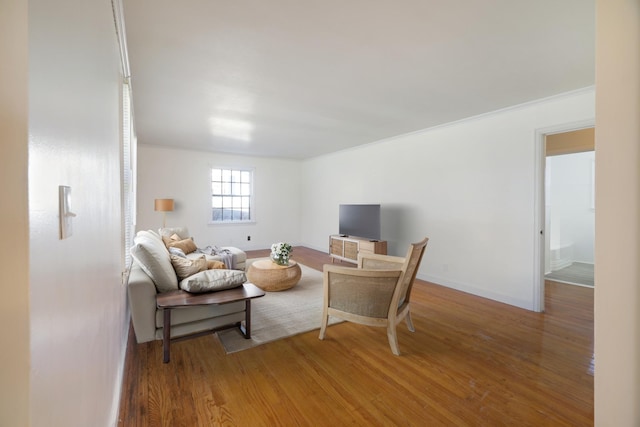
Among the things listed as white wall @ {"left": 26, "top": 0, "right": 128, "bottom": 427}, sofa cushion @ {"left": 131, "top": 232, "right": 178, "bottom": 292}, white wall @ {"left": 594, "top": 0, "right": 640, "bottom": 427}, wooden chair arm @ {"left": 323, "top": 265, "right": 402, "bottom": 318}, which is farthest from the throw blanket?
white wall @ {"left": 594, "top": 0, "right": 640, "bottom": 427}

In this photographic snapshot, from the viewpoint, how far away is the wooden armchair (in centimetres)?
238

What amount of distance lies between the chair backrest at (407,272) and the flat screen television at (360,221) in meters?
2.35

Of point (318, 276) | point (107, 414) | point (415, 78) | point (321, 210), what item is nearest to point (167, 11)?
point (415, 78)

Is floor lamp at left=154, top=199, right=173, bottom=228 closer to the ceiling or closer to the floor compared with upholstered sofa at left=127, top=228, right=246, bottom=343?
closer to the ceiling

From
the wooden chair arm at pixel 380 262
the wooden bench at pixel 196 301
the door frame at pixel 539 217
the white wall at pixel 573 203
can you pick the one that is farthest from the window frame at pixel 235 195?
the white wall at pixel 573 203

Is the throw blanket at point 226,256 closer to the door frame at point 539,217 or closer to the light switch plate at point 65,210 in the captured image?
the light switch plate at point 65,210

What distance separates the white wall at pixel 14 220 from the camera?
1.23 feet

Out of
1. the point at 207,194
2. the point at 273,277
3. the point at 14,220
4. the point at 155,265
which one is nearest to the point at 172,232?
the point at 207,194

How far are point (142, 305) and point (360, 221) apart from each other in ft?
12.8

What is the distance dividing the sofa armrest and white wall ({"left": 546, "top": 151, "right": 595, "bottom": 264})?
23.2 feet

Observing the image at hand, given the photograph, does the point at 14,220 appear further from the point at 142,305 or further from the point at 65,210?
the point at 142,305

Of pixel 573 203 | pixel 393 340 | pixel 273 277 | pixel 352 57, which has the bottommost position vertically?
pixel 393 340

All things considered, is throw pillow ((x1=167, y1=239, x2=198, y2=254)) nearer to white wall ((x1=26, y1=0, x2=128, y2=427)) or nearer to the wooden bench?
the wooden bench

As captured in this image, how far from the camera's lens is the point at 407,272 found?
2562 millimetres
